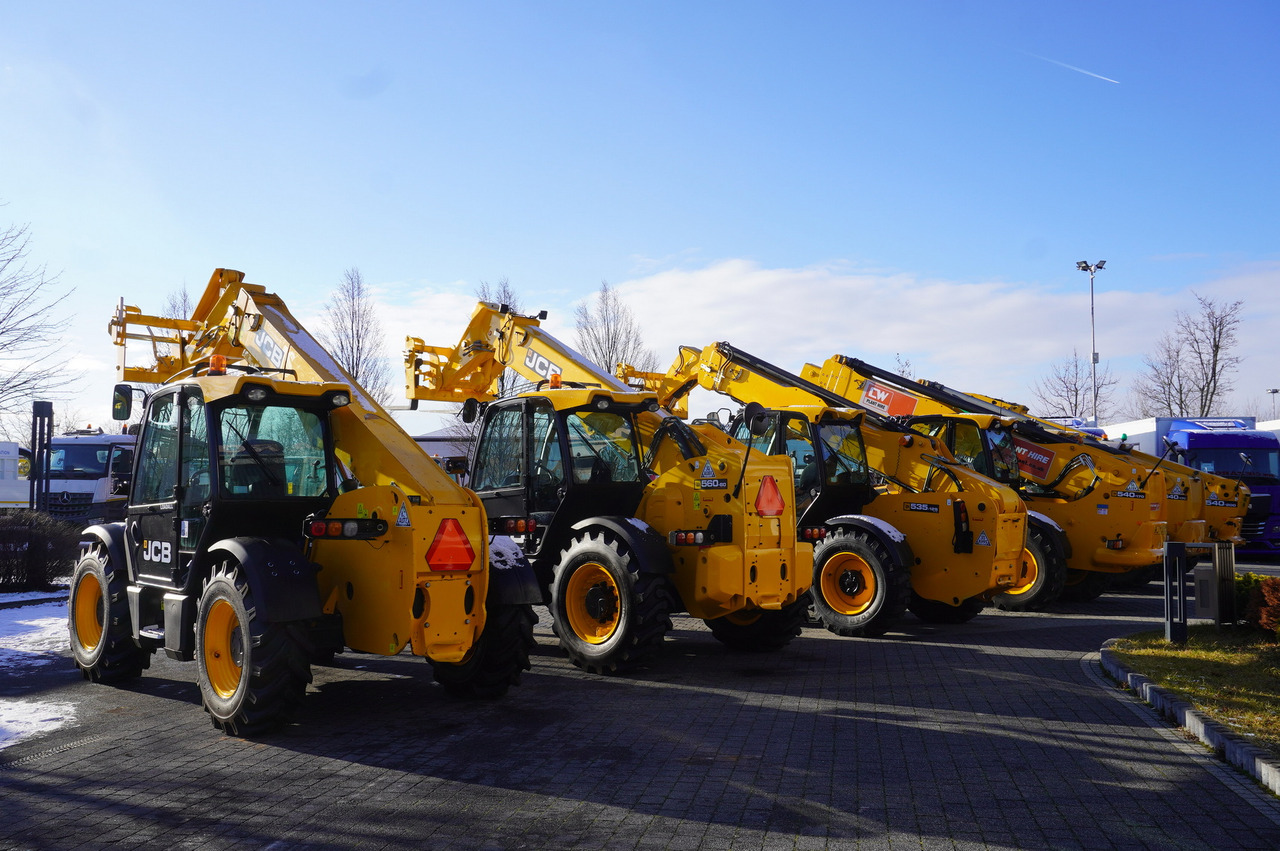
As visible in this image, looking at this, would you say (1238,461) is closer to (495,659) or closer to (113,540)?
(495,659)

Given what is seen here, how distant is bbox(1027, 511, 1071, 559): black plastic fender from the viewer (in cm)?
1405

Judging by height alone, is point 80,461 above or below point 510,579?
above

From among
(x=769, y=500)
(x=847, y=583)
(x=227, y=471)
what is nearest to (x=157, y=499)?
(x=227, y=471)

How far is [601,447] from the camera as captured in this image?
34.0 ft

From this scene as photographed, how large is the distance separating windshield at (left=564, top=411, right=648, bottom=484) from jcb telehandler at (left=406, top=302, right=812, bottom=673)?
1 centimetres

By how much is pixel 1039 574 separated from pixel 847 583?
397 centimetres

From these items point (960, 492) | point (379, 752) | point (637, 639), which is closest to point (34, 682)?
point (379, 752)

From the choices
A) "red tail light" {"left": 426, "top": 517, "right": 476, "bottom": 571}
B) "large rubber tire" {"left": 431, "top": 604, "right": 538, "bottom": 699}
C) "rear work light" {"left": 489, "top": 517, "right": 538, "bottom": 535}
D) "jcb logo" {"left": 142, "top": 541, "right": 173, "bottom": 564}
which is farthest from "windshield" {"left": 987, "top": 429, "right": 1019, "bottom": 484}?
"jcb logo" {"left": 142, "top": 541, "right": 173, "bottom": 564}

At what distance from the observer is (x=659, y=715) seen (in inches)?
296

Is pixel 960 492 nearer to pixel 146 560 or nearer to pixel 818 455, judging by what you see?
pixel 818 455

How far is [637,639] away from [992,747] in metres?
3.38

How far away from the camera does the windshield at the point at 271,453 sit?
7586 mm

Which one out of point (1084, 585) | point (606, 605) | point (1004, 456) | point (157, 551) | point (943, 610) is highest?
point (1004, 456)

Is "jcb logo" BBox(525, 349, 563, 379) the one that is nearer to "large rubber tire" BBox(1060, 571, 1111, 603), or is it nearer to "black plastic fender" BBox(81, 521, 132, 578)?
"black plastic fender" BBox(81, 521, 132, 578)
